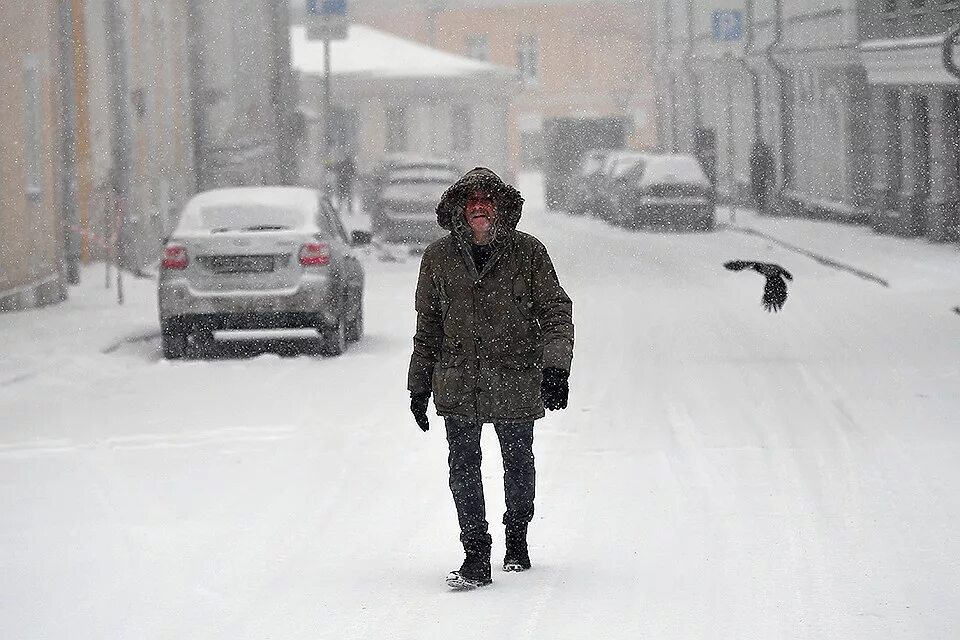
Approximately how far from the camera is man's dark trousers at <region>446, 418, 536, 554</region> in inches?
285

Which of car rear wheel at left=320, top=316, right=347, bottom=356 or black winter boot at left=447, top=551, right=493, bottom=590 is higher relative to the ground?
black winter boot at left=447, top=551, right=493, bottom=590

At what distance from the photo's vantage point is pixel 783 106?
4634 centimetres

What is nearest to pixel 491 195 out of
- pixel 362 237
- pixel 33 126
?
pixel 362 237

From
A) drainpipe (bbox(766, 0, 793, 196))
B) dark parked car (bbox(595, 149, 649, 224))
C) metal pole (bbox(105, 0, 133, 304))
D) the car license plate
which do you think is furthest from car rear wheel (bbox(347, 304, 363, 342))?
drainpipe (bbox(766, 0, 793, 196))

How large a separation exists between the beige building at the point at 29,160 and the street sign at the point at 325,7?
12116mm

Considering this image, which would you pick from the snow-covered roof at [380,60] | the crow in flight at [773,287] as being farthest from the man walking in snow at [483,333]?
the snow-covered roof at [380,60]

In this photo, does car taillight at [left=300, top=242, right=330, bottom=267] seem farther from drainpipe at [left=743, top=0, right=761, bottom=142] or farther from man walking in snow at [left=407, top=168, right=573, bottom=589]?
drainpipe at [left=743, top=0, right=761, bottom=142]

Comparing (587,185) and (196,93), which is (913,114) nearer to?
(196,93)

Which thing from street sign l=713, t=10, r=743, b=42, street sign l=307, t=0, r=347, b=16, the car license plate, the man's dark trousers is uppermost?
street sign l=307, t=0, r=347, b=16

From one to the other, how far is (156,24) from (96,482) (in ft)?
80.3

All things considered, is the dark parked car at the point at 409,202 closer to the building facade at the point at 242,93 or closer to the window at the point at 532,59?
the building facade at the point at 242,93

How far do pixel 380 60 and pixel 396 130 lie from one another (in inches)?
122

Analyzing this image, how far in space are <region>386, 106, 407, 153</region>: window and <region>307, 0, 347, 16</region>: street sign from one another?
33978mm

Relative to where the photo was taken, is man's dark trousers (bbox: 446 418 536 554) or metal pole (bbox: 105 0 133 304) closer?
man's dark trousers (bbox: 446 418 536 554)
